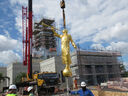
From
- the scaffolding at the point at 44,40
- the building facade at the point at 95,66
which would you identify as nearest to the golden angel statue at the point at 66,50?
the building facade at the point at 95,66

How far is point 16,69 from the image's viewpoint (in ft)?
144

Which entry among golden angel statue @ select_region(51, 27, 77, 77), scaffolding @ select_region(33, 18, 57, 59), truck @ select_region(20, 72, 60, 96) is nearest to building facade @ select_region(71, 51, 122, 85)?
truck @ select_region(20, 72, 60, 96)

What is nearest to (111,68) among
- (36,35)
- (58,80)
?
(58,80)

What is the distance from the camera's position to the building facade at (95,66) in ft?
114

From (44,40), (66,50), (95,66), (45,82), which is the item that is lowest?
(45,82)

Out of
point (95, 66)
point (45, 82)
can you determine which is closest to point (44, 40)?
point (95, 66)

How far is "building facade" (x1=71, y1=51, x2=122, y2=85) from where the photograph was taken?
34688mm

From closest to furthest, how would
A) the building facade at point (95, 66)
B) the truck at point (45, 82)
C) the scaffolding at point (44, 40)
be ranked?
the truck at point (45, 82), the building facade at point (95, 66), the scaffolding at point (44, 40)

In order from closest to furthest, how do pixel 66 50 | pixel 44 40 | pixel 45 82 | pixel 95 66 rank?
pixel 66 50, pixel 45 82, pixel 95 66, pixel 44 40

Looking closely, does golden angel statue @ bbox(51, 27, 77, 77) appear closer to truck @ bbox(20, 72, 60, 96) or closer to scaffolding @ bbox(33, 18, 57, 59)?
truck @ bbox(20, 72, 60, 96)

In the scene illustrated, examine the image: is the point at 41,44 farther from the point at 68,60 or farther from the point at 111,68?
the point at 68,60

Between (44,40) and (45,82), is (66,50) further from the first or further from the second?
(44,40)

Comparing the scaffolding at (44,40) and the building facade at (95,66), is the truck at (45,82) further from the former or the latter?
the scaffolding at (44,40)

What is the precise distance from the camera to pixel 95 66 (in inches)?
1501
